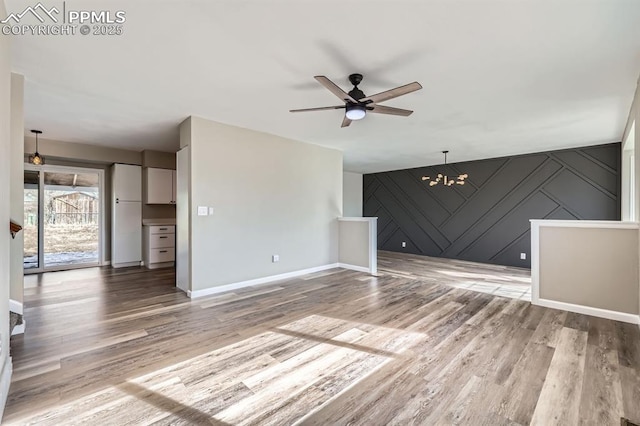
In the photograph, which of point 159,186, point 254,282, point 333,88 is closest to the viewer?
point 333,88

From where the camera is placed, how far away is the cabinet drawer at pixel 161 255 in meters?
6.12

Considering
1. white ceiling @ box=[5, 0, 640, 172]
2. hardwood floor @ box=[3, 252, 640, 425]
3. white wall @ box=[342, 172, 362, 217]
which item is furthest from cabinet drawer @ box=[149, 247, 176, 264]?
white wall @ box=[342, 172, 362, 217]

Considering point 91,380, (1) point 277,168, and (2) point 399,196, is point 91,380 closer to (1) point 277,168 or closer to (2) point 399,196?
(1) point 277,168

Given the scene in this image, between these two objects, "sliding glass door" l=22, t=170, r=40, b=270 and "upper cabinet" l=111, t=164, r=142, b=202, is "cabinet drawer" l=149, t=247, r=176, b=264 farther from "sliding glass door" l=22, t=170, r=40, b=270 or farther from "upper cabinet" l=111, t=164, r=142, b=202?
"sliding glass door" l=22, t=170, r=40, b=270

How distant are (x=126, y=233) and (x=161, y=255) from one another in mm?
894

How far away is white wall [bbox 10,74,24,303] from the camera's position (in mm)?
2705

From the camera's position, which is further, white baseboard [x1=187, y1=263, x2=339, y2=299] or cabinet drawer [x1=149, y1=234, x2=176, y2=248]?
cabinet drawer [x1=149, y1=234, x2=176, y2=248]

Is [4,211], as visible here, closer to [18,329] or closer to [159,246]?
[18,329]

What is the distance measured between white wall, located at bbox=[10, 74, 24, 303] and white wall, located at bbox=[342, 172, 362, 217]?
289 inches

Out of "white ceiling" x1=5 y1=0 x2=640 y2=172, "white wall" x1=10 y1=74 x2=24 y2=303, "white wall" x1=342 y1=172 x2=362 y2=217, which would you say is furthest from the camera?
"white wall" x1=342 y1=172 x2=362 y2=217

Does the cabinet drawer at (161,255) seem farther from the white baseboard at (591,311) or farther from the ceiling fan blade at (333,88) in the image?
the white baseboard at (591,311)

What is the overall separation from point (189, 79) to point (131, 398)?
107 inches

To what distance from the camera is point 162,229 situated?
6.30 metres

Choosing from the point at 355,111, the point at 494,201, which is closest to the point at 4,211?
the point at 355,111
